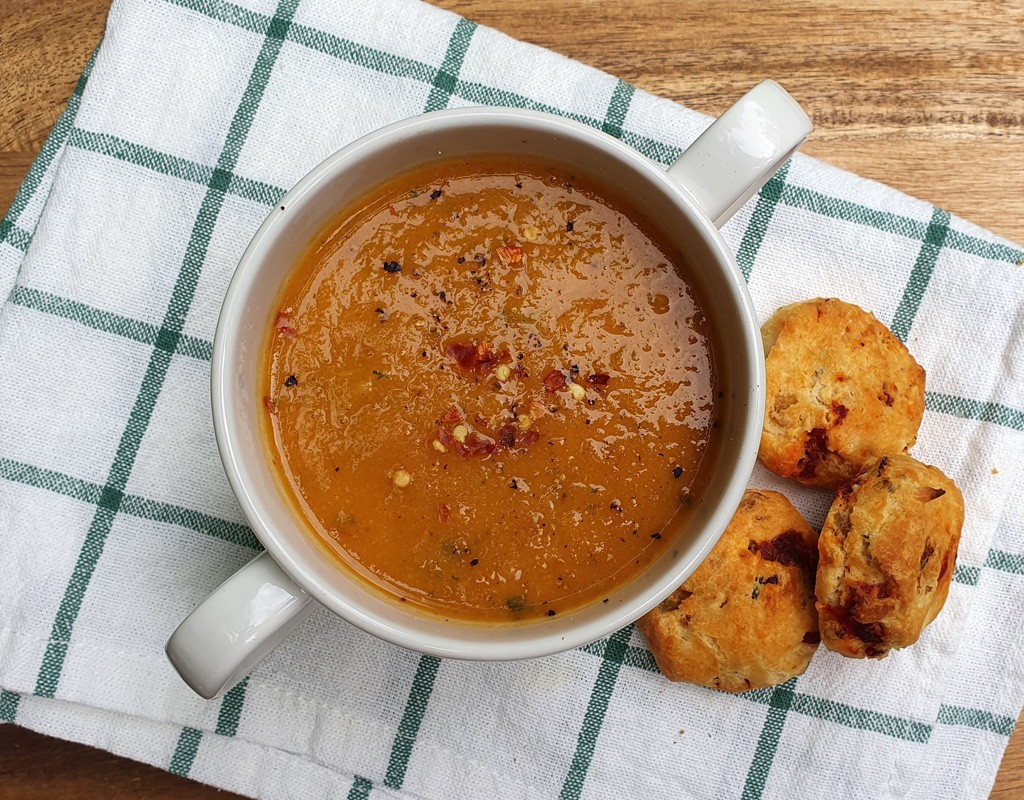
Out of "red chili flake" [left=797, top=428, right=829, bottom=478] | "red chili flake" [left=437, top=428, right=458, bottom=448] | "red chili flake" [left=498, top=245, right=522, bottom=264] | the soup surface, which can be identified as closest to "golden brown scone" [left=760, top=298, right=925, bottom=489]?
"red chili flake" [left=797, top=428, right=829, bottom=478]

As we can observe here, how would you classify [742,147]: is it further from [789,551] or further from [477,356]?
[789,551]

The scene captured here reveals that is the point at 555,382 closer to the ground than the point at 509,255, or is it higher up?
closer to the ground

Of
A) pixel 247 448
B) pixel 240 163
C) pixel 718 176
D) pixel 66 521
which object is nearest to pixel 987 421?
pixel 718 176

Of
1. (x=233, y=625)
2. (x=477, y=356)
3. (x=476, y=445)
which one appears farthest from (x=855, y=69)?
(x=233, y=625)

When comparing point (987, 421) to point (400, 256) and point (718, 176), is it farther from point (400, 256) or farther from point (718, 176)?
point (400, 256)

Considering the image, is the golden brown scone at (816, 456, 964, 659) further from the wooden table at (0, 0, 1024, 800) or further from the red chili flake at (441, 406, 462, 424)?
the red chili flake at (441, 406, 462, 424)

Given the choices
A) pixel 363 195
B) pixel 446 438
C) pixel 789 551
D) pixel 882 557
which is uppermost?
pixel 363 195

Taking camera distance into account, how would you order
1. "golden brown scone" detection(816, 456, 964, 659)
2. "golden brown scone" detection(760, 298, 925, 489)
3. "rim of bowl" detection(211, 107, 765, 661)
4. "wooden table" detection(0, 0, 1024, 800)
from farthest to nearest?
"wooden table" detection(0, 0, 1024, 800) → "golden brown scone" detection(760, 298, 925, 489) → "golden brown scone" detection(816, 456, 964, 659) → "rim of bowl" detection(211, 107, 765, 661)
